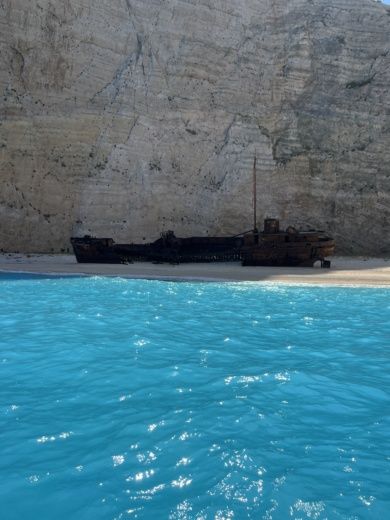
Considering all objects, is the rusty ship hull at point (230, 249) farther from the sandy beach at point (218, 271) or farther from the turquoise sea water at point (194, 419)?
the turquoise sea water at point (194, 419)

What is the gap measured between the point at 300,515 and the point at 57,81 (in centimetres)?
3046

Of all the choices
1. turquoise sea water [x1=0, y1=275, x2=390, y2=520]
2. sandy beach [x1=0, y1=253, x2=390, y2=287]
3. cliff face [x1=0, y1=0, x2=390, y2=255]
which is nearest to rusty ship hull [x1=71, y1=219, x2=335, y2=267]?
sandy beach [x1=0, y1=253, x2=390, y2=287]

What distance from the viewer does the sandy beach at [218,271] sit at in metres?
18.6

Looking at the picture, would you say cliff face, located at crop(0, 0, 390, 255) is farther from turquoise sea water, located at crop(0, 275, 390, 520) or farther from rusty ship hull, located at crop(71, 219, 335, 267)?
turquoise sea water, located at crop(0, 275, 390, 520)

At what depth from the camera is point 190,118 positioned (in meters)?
31.3

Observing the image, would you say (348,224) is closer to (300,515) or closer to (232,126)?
(232,126)

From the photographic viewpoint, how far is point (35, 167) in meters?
28.3

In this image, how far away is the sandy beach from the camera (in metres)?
18.6

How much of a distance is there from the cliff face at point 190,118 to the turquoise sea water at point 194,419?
769 inches

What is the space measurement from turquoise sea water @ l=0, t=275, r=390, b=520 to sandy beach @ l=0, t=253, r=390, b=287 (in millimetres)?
8398

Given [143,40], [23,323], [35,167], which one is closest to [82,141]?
[35,167]

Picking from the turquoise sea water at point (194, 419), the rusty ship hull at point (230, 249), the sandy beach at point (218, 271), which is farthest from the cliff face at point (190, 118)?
the turquoise sea water at point (194, 419)

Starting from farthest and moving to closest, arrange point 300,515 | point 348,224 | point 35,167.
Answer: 1. point 348,224
2. point 35,167
3. point 300,515

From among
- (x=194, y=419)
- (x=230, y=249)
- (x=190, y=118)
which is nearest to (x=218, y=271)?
(x=230, y=249)
